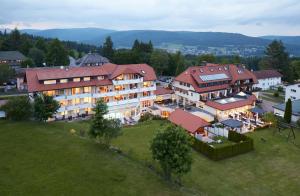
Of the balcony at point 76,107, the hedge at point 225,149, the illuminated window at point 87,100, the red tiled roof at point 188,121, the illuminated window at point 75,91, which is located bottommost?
the hedge at point 225,149

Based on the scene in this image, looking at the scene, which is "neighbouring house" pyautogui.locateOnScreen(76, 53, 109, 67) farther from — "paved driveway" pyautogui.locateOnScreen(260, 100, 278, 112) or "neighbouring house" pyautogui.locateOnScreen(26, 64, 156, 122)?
"paved driveway" pyautogui.locateOnScreen(260, 100, 278, 112)

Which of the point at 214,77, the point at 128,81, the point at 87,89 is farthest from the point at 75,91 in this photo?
the point at 214,77

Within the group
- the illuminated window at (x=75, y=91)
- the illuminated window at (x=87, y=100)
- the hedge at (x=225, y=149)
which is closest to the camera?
the hedge at (x=225, y=149)

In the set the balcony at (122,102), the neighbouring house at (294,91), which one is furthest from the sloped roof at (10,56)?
the neighbouring house at (294,91)

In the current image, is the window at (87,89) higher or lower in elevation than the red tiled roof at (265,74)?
lower

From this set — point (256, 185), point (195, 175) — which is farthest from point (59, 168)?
point (256, 185)

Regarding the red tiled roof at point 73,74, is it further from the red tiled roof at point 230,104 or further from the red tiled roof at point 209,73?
the red tiled roof at point 230,104

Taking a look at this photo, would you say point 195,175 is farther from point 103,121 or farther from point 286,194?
point 103,121

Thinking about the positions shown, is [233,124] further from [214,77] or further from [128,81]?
[128,81]
